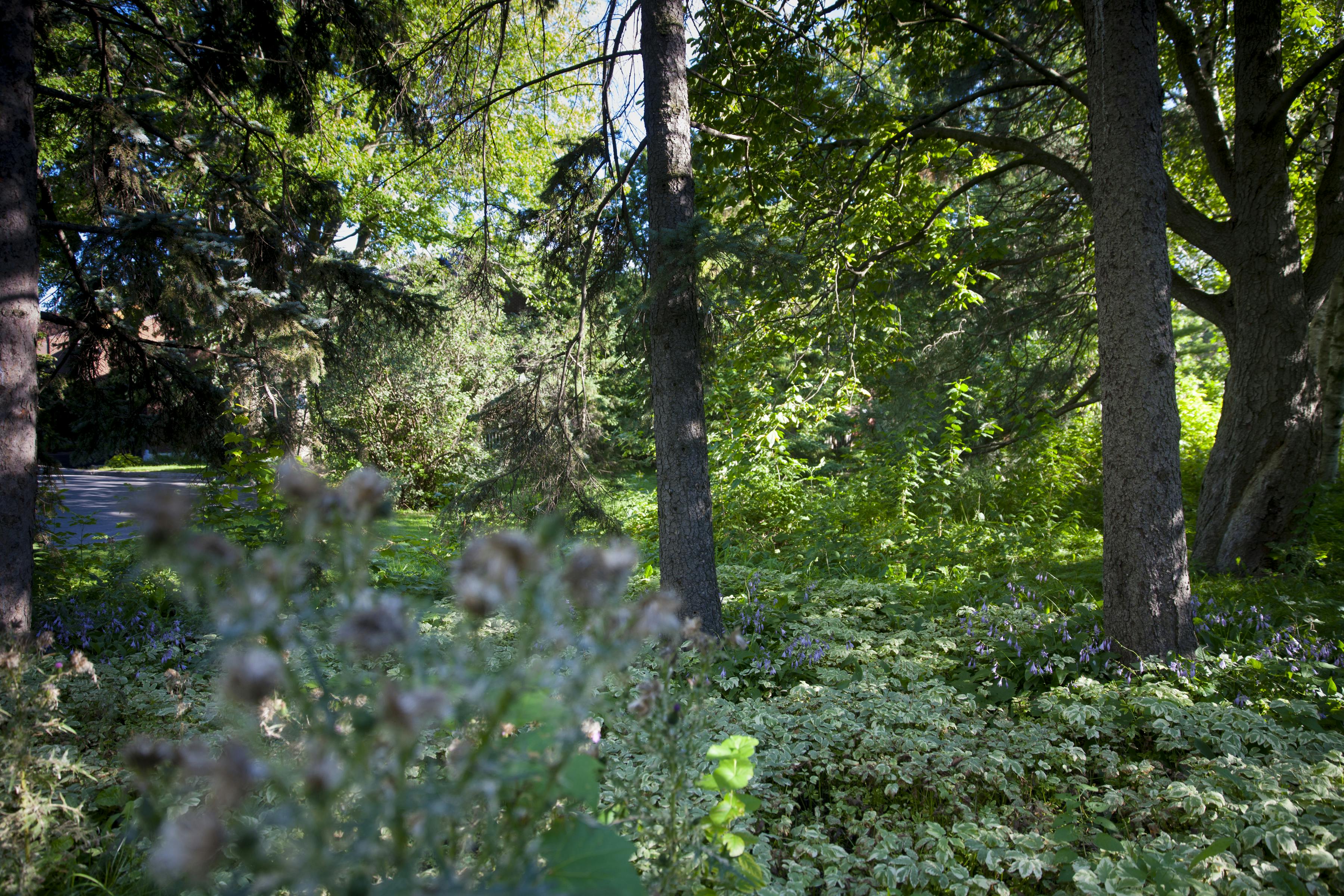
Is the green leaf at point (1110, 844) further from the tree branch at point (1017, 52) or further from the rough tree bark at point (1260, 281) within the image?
the tree branch at point (1017, 52)

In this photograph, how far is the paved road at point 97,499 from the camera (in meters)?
6.99

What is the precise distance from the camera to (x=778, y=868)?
2338 millimetres

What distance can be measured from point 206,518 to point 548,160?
1352 cm

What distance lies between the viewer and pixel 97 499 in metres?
12.8

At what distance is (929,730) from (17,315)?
17.2 feet

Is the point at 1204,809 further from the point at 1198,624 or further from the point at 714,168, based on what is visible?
the point at 714,168

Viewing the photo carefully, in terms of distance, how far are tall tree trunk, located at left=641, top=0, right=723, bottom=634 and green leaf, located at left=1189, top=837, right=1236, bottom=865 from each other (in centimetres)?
275

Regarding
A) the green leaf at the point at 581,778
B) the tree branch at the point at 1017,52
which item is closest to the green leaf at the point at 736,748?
the green leaf at the point at 581,778

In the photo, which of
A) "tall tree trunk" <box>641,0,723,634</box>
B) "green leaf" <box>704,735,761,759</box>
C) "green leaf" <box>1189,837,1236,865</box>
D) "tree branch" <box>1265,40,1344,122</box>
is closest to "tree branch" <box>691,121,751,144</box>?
"tall tree trunk" <box>641,0,723,634</box>

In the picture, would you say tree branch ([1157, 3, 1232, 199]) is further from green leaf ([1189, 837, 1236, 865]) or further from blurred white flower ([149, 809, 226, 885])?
blurred white flower ([149, 809, 226, 885])

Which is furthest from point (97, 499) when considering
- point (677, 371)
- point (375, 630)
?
point (375, 630)

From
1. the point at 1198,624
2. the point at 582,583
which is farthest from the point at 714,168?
the point at 582,583

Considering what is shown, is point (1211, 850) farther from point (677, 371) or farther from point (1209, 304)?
point (1209, 304)

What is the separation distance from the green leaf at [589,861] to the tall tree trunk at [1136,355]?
3873mm
